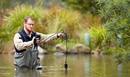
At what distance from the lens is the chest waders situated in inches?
678

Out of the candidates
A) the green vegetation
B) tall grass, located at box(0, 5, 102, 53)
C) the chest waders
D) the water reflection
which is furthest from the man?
tall grass, located at box(0, 5, 102, 53)

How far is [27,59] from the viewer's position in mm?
17391

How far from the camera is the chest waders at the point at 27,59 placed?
56.5 feet

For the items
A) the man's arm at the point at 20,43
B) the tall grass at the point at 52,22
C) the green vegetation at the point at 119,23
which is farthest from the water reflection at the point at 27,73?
the tall grass at the point at 52,22

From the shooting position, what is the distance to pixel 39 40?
660 inches

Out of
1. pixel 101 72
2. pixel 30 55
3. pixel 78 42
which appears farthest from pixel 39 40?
pixel 78 42

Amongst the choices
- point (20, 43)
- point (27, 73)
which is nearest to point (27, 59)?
point (20, 43)

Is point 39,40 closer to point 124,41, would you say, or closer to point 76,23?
point 124,41

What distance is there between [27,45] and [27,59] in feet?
2.80

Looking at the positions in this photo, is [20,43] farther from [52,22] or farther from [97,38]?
[52,22]

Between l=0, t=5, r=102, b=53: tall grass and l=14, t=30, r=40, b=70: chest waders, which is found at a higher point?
l=0, t=5, r=102, b=53: tall grass

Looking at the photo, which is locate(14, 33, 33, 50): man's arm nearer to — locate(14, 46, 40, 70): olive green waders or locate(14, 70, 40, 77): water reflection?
locate(14, 46, 40, 70): olive green waders

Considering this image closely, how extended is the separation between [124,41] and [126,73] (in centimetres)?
90

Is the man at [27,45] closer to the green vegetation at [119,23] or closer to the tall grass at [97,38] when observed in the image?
the green vegetation at [119,23]
